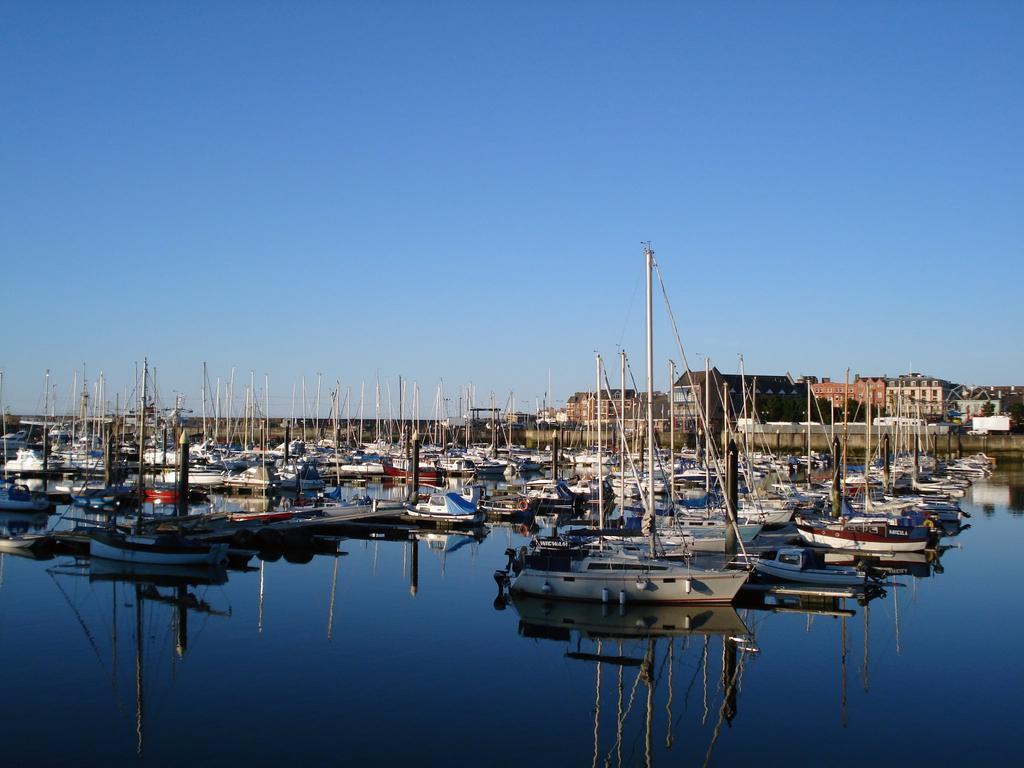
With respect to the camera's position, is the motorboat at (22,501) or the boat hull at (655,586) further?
the motorboat at (22,501)

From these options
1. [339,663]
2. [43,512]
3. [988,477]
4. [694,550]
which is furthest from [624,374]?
[988,477]

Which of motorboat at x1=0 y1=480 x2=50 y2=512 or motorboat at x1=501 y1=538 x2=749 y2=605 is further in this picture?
motorboat at x1=0 y1=480 x2=50 y2=512

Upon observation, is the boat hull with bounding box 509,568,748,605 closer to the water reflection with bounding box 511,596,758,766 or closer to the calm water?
the water reflection with bounding box 511,596,758,766

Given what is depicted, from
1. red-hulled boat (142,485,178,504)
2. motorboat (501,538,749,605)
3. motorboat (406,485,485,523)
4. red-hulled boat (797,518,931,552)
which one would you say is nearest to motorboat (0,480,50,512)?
red-hulled boat (142,485,178,504)

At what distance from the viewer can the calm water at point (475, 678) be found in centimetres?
1759

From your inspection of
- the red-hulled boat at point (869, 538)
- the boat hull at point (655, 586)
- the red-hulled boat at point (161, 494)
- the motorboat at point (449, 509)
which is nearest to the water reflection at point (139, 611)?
the boat hull at point (655, 586)

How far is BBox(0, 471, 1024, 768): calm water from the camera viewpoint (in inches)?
693

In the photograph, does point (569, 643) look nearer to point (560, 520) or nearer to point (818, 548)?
point (818, 548)

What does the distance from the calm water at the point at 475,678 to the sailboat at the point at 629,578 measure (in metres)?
0.61

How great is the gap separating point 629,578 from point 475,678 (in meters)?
7.39

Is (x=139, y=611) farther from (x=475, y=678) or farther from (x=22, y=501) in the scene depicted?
(x=22, y=501)

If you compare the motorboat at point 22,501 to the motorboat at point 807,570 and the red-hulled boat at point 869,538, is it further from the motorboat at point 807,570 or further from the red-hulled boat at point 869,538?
the red-hulled boat at point 869,538

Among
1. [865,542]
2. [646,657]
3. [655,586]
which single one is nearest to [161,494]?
[655,586]

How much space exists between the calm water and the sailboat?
2.01 ft
